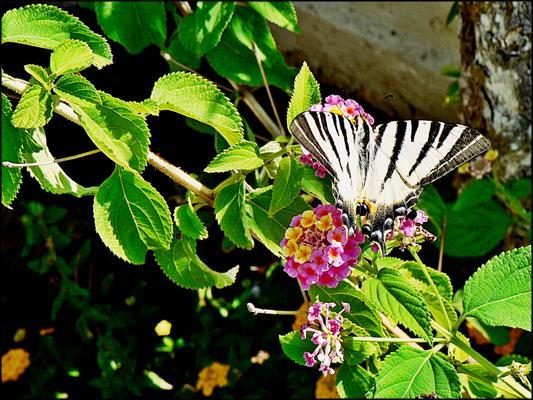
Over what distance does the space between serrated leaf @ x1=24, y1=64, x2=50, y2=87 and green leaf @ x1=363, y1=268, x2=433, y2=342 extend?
1.97ft

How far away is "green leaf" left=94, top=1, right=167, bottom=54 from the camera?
1876 mm

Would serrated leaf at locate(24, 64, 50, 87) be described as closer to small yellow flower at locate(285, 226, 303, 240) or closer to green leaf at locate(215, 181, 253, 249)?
green leaf at locate(215, 181, 253, 249)

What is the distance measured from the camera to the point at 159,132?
2.60m

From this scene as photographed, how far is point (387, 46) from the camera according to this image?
2695mm

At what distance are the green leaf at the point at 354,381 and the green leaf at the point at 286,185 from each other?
0.31m

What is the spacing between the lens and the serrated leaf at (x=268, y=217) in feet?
4.06

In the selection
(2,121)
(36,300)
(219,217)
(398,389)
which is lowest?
(36,300)

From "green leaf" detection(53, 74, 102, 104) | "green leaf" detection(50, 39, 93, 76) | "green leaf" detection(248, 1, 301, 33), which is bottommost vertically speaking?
"green leaf" detection(248, 1, 301, 33)

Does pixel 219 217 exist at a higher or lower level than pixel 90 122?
lower

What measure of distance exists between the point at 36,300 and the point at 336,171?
169 centimetres

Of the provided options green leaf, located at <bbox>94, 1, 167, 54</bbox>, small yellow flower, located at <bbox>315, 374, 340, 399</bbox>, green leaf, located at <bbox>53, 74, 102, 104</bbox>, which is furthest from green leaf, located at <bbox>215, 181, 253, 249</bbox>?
small yellow flower, located at <bbox>315, 374, 340, 399</bbox>

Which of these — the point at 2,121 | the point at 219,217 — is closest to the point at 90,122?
the point at 2,121

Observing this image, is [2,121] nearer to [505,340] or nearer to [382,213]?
[382,213]

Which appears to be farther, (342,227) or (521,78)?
(521,78)
